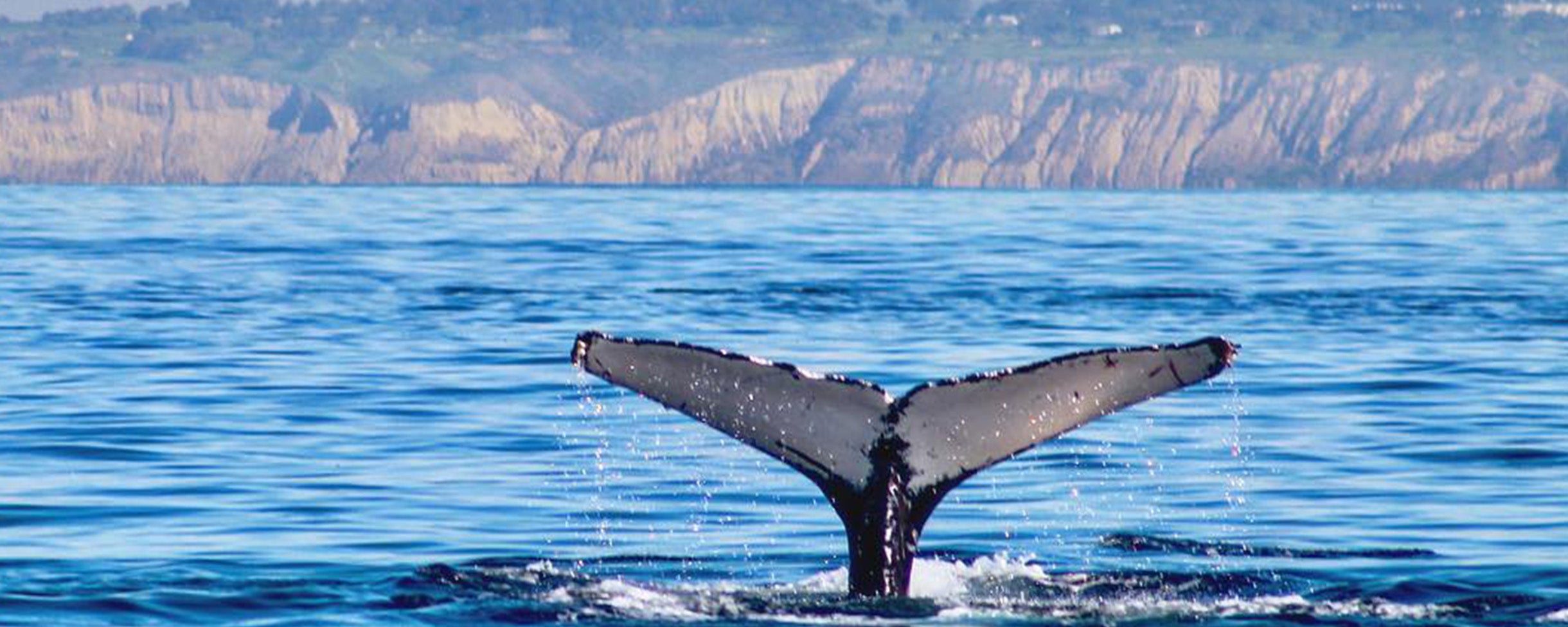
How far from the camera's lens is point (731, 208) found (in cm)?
10712

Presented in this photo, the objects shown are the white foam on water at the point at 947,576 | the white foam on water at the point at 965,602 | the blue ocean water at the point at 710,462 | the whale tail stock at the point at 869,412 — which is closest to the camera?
the whale tail stock at the point at 869,412

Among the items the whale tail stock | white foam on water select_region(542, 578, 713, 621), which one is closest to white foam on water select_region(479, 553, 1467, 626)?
white foam on water select_region(542, 578, 713, 621)

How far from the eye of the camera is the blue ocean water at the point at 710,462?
1169 centimetres

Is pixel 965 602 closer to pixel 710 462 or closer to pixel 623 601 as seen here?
pixel 623 601

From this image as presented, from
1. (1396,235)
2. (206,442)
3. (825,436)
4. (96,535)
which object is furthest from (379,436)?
(1396,235)

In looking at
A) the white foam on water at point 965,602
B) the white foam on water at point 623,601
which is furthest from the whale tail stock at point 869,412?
the white foam on water at point 623,601

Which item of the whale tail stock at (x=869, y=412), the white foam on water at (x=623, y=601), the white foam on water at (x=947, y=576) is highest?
the whale tail stock at (x=869, y=412)

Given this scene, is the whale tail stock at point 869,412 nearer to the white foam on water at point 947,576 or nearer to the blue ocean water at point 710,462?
the blue ocean water at point 710,462

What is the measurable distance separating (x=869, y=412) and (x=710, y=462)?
7.64m

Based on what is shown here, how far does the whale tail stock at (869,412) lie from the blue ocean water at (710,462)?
0.98 m

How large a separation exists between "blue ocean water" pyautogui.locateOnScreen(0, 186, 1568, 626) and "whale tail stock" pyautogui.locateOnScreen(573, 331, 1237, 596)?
3.20 feet

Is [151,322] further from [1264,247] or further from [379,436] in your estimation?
[1264,247]

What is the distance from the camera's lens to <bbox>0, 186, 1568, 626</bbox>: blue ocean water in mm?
11688

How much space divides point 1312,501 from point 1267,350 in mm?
10899
